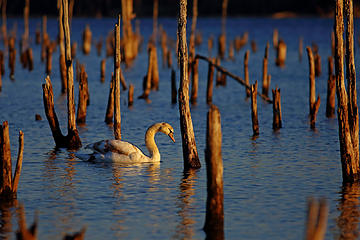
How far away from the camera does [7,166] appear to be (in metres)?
11.3

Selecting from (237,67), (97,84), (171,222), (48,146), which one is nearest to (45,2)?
(237,67)

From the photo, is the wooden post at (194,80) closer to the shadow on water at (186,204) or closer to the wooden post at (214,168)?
the shadow on water at (186,204)

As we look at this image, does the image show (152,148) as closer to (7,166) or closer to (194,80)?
(7,166)

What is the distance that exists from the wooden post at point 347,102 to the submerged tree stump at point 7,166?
477 cm

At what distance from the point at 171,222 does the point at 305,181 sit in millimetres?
3636

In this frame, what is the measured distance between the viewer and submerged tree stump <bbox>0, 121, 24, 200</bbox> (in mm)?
11031

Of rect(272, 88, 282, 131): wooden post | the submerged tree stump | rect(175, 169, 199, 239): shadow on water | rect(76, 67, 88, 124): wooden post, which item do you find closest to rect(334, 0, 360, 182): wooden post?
rect(175, 169, 199, 239): shadow on water

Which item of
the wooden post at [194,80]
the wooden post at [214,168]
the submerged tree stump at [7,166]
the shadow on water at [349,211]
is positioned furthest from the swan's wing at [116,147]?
the wooden post at [194,80]

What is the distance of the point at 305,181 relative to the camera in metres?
13.8

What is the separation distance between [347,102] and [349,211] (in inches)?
72.4

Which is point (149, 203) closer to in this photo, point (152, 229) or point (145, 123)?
point (152, 229)

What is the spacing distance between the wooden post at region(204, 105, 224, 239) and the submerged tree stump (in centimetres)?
277

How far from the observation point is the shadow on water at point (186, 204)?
10422 mm

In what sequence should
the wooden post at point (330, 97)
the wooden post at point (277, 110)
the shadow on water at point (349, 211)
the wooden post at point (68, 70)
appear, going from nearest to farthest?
the shadow on water at point (349, 211) < the wooden post at point (68, 70) < the wooden post at point (277, 110) < the wooden post at point (330, 97)
